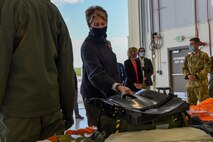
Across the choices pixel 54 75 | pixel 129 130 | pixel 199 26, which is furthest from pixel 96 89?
pixel 199 26

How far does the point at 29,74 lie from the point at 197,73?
366 cm

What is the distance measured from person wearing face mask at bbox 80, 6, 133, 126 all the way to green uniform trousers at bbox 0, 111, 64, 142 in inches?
19.9

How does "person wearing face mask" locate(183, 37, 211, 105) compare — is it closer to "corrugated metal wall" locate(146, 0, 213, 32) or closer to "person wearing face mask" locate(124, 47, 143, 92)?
"person wearing face mask" locate(124, 47, 143, 92)

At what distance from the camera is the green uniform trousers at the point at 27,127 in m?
1.22

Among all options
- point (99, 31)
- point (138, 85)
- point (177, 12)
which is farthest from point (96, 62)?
point (177, 12)

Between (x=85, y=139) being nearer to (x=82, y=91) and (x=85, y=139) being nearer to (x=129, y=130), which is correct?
(x=129, y=130)

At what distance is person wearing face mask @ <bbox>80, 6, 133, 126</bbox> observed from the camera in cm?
179

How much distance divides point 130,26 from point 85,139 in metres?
6.65

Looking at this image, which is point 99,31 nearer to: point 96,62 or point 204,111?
point 96,62

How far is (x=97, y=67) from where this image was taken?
179cm

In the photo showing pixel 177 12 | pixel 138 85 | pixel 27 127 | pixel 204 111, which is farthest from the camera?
pixel 177 12

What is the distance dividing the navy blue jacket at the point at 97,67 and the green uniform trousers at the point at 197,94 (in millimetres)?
2836

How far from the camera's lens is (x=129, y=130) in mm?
1035

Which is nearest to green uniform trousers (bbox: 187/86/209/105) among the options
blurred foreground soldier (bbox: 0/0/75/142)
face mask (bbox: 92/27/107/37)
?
face mask (bbox: 92/27/107/37)
